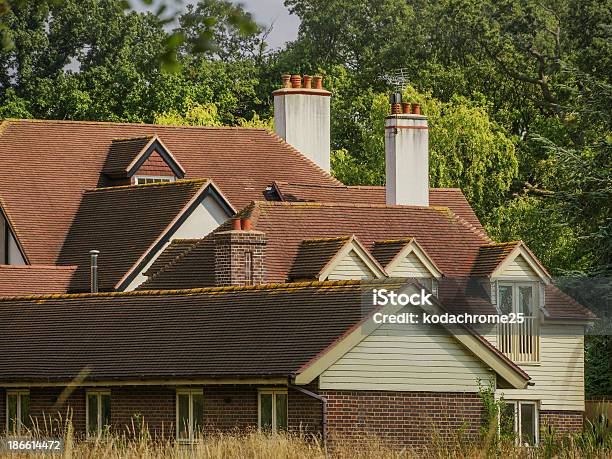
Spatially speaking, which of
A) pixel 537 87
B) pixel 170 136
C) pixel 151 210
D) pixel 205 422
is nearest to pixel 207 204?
pixel 151 210

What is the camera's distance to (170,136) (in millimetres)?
51844

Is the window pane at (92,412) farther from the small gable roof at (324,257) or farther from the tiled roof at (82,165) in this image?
the tiled roof at (82,165)

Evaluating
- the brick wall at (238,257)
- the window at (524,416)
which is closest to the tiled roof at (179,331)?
the brick wall at (238,257)

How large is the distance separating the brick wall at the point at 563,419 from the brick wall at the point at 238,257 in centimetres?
713

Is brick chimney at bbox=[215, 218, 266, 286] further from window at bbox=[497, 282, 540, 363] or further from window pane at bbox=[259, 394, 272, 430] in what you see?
window pane at bbox=[259, 394, 272, 430]

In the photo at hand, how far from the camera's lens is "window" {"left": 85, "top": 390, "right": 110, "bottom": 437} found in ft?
111

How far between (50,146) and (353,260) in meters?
A: 14.0

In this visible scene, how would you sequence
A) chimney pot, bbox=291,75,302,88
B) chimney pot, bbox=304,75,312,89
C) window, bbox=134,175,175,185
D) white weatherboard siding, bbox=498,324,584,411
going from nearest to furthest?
white weatherboard siding, bbox=498,324,584,411 < window, bbox=134,175,175,185 < chimney pot, bbox=291,75,302,88 < chimney pot, bbox=304,75,312,89

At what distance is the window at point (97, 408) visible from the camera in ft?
111

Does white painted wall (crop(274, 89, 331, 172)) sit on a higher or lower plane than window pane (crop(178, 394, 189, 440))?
higher

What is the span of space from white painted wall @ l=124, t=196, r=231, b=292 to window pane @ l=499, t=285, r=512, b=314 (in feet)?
27.2

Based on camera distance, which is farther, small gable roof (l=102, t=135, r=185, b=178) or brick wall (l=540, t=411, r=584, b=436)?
small gable roof (l=102, t=135, r=185, b=178)

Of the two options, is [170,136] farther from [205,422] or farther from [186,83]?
[186,83]

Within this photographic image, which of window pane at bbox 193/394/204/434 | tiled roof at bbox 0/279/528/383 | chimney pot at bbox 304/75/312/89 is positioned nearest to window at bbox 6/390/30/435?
tiled roof at bbox 0/279/528/383
